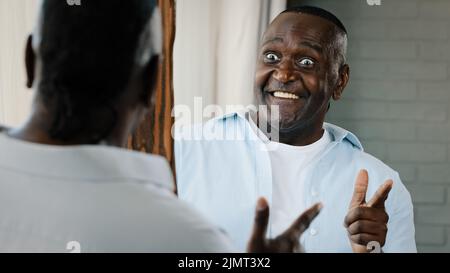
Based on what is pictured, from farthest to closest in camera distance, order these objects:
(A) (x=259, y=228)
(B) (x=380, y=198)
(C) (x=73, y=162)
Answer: (B) (x=380, y=198), (A) (x=259, y=228), (C) (x=73, y=162)

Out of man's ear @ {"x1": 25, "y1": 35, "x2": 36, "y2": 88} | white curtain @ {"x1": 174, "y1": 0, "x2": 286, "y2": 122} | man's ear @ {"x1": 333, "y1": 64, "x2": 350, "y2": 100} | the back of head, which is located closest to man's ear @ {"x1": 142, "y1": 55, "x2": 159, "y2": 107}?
the back of head

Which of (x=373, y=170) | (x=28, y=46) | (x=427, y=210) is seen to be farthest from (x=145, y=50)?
(x=427, y=210)

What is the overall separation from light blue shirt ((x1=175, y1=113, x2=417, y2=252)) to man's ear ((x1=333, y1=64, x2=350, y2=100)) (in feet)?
0.17

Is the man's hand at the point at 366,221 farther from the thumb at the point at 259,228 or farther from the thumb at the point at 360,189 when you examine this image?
the thumb at the point at 259,228

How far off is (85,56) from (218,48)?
0.36 meters

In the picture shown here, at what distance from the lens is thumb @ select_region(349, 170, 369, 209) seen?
3.24ft

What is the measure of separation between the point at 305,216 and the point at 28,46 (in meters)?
0.43

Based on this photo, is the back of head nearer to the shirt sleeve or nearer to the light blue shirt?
the light blue shirt

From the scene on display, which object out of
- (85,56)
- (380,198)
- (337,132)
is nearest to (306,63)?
(337,132)

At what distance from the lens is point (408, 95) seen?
107 centimetres

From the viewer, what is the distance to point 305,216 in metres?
0.90

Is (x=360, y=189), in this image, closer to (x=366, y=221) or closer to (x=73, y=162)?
(x=366, y=221)
